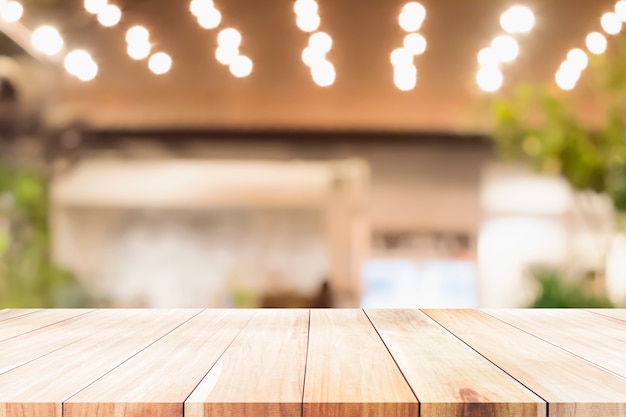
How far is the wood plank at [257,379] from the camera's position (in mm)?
708

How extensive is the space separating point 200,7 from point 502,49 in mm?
1416

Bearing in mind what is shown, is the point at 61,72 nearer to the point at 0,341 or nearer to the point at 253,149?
the point at 253,149

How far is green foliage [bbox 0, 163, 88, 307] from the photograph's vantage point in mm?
Result: 2965

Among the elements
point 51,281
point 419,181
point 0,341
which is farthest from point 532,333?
point 51,281

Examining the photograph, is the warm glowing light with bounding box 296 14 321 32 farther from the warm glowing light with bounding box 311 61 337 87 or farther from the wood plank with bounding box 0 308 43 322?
the wood plank with bounding box 0 308 43 322

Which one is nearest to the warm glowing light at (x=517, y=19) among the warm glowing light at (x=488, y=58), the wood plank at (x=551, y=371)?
the warm glowing light at (x=488, y=58)

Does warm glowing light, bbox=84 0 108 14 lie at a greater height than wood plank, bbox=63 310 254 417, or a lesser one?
greater

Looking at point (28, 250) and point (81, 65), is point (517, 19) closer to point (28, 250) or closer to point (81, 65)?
point (81, 65)

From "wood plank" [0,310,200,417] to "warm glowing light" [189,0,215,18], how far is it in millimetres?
1927

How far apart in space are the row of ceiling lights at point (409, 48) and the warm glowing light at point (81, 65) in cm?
141

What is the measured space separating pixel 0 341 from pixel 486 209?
2437 millimetres

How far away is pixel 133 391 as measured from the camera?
74cm

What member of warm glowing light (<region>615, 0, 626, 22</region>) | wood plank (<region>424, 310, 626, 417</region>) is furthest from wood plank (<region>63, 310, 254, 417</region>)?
warm glowing light (<region>615, 0, 626, 22</region>)

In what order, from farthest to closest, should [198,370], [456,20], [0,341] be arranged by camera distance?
[456,20]
[0,341]
[198,370]
